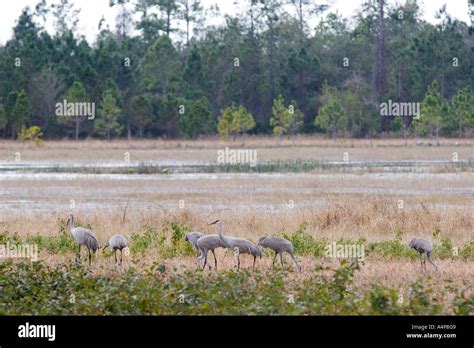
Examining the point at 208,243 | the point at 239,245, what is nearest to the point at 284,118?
the point at 208,243

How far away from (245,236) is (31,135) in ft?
167

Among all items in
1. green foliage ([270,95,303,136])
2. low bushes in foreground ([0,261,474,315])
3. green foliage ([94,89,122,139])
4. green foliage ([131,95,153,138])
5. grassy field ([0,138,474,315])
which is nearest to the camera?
low bushes in foreground ([0,261,474,315])

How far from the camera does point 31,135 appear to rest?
225 ft

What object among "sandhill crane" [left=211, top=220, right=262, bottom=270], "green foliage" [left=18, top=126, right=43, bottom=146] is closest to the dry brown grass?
"green foliage" [left=18, top=126, right=43, bottom=146]

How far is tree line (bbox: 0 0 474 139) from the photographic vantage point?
73.3 meters

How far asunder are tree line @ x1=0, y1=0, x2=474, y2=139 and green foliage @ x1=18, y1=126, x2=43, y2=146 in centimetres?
26

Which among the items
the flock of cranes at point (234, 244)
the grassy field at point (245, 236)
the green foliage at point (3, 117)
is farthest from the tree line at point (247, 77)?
the flock of cranes at point (234, 244)

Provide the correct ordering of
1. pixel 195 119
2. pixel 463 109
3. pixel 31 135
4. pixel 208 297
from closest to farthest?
pixel 208 297, pixel 31 135, pixel 463 109, pixel 195 119

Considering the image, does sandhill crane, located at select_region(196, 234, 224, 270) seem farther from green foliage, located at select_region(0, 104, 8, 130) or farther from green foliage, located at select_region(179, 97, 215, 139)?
green foliage, located at select_region(0, 104, 8, 130)

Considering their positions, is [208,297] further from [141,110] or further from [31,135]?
[141,110]

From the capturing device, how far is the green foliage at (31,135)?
6779 cm

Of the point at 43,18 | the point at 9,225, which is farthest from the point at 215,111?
the point at 9,225

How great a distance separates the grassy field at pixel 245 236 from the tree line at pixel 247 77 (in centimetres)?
2937
